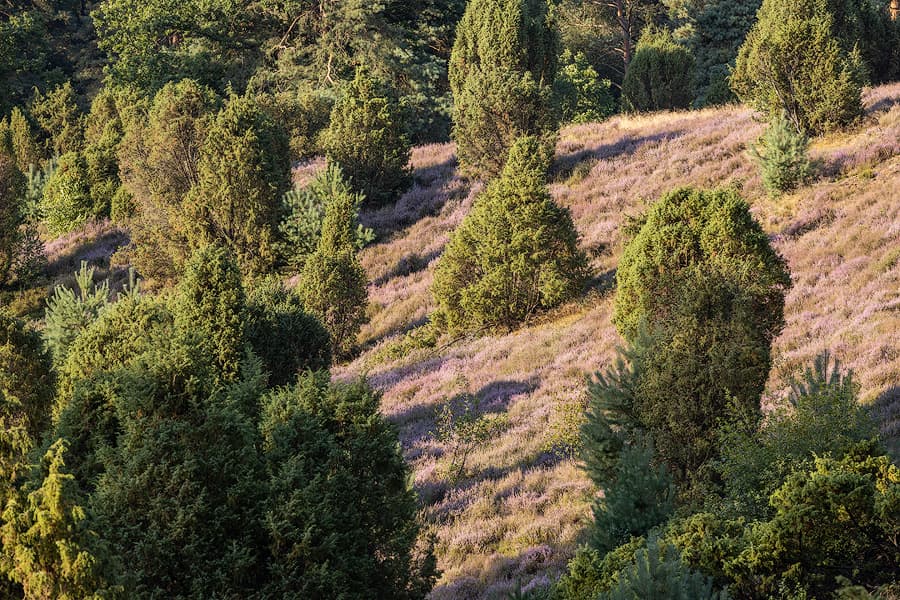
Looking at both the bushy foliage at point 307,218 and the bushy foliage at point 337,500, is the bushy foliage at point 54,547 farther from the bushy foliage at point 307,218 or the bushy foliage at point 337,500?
the bushy foliage at point 307,218

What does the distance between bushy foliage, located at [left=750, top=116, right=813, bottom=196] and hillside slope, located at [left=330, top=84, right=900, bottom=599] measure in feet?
1.61

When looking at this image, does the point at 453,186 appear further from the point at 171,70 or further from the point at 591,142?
the point at 171,70

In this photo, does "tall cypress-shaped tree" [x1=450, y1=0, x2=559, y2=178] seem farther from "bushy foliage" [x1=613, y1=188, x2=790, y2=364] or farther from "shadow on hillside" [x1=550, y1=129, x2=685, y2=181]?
"bushy foliage" [x1=613, y1=188, x2=790, y2=364]

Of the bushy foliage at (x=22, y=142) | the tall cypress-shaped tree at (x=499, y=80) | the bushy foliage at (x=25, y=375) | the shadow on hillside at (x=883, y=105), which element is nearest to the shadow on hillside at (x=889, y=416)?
the bushy foliage at (x=25, y=375)

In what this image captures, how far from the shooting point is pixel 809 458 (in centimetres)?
935

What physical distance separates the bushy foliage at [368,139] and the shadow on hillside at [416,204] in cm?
81

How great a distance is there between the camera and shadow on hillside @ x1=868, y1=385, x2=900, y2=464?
432 inches

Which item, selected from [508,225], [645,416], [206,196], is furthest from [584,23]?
[645,416]

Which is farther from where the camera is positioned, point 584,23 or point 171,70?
point 584,23

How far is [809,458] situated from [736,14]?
49.2 metres

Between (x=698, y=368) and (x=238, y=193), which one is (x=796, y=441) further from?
(x=238, y=193)

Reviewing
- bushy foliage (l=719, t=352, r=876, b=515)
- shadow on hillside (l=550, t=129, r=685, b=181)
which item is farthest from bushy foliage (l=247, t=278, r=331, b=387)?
shadow on hillside (l=550, t=129, r=685, b=181)

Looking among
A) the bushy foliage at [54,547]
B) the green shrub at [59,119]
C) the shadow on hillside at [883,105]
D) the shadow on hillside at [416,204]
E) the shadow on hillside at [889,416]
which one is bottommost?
the shadow on hillside at [889,416]

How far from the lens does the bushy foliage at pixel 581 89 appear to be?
5228cm
